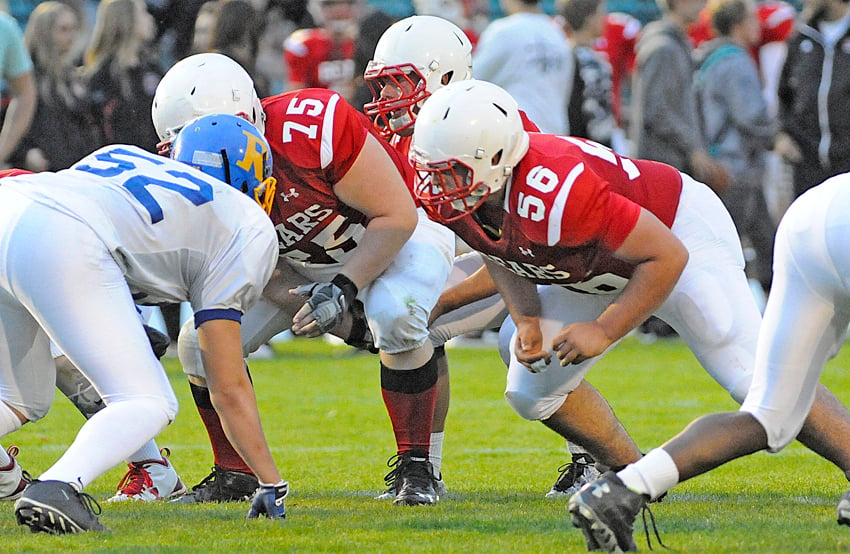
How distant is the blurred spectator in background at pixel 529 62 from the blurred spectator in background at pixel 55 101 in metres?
2.38

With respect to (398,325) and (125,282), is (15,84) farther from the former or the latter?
(125,282)

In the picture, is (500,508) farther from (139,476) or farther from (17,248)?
(17,248)

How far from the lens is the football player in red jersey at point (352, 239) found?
3.97 m

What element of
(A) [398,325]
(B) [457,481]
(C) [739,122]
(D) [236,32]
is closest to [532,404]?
(A) [398,325]

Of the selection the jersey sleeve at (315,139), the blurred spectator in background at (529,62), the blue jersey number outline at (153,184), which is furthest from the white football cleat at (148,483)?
the blurred spectator in background at (529,62)

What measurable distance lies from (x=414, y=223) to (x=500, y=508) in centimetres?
87

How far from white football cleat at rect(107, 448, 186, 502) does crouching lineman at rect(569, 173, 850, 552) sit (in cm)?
160

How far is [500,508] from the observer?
3.84 meters

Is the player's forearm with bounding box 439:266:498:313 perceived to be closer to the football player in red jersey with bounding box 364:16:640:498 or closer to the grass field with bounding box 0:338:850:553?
the football player in red jersey with bounding box 364:16:640:498

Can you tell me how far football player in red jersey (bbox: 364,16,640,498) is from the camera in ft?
14.4

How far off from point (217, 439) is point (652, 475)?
160cm

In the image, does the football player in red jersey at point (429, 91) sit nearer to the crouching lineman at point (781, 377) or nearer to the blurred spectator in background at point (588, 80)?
the crouching lineman at point (781, 377)

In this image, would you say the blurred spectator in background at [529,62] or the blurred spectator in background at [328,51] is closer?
the blurred spectator in background at [529,62]

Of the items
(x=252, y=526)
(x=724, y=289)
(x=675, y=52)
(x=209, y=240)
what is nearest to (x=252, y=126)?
(x=209, y=240)
